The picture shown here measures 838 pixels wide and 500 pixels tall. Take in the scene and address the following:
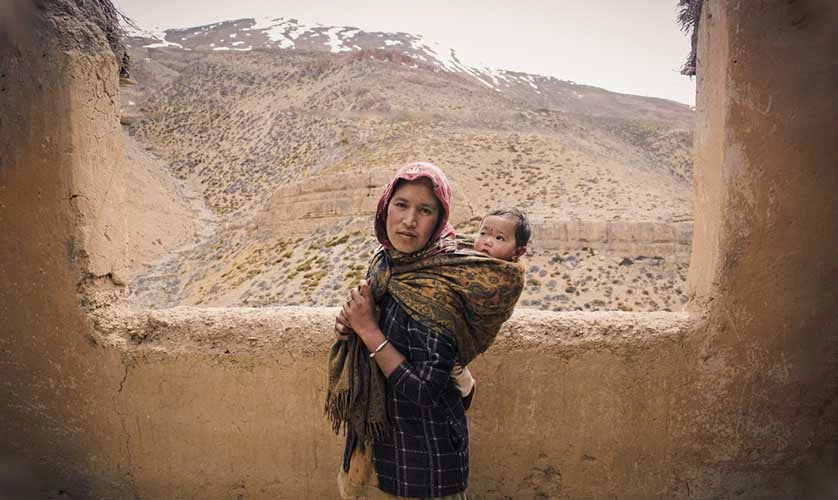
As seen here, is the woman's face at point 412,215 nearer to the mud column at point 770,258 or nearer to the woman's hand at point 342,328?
the woman's hand at point 342,328

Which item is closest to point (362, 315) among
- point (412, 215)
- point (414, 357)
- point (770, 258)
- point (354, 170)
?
point (414, 357)

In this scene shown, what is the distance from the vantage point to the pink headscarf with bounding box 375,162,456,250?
167 centimetres

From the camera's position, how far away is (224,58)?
52.8 meters

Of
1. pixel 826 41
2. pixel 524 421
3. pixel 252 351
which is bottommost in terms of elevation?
pixel 524 421

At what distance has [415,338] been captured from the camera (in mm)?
1639

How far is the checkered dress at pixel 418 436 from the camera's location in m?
1.67

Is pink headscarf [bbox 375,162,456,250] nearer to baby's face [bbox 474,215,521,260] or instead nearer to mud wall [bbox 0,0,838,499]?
baby's face [bbox 474,215,521,260]

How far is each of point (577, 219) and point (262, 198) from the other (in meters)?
18.8

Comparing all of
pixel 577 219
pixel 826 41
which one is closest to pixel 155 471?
pixel 826 41

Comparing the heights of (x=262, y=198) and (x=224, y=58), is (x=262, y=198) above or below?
below

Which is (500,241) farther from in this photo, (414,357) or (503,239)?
(414,357)

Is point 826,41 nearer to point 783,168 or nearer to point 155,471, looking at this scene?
point 783,168

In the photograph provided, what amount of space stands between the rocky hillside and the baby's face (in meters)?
2.88

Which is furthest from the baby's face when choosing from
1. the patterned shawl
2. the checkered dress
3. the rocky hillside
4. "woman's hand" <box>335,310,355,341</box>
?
Answer: the rocky hillside
